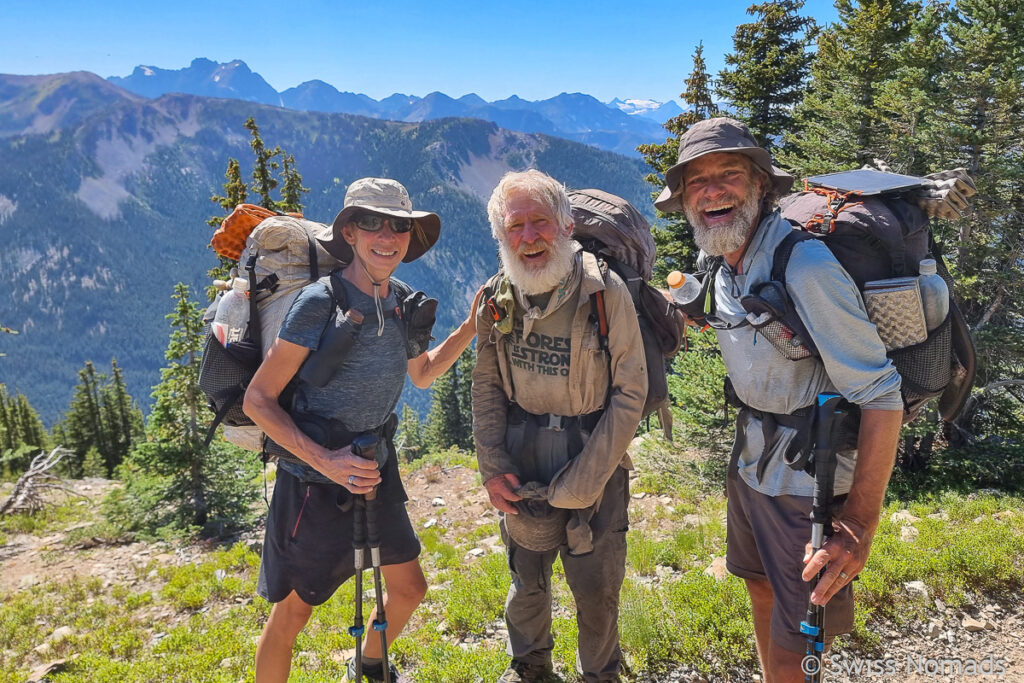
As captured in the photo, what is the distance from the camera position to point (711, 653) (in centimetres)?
384

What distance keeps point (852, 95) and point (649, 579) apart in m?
14.9

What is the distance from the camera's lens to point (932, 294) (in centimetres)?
228

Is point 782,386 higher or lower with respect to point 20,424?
higher

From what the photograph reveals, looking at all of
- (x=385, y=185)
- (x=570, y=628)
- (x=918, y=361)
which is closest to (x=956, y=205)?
(x=918, y=361)

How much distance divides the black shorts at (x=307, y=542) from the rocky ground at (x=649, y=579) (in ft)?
6.62

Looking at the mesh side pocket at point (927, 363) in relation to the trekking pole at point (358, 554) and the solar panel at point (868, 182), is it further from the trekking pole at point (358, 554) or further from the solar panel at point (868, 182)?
the trekking pole at point (358, 554)

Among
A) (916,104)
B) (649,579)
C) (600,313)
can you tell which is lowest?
(649,579)

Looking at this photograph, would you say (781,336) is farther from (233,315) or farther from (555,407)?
(233,315)

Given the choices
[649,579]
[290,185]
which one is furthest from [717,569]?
[290,185]

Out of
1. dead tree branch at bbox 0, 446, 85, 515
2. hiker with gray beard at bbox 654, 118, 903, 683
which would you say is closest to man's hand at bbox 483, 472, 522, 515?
hiker with gray beard at bbox 654, 118, 903, 683

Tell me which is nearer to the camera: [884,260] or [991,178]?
[884,260]

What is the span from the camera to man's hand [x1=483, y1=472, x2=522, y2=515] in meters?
2.98

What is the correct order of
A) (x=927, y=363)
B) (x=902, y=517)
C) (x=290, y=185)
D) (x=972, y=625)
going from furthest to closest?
(x=290, y=185) < (x=902, y=517) < (x=972, y=625) < (x=927, y=363)

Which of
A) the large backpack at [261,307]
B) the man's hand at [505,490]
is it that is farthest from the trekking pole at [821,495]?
the large backpack at [261,307]
